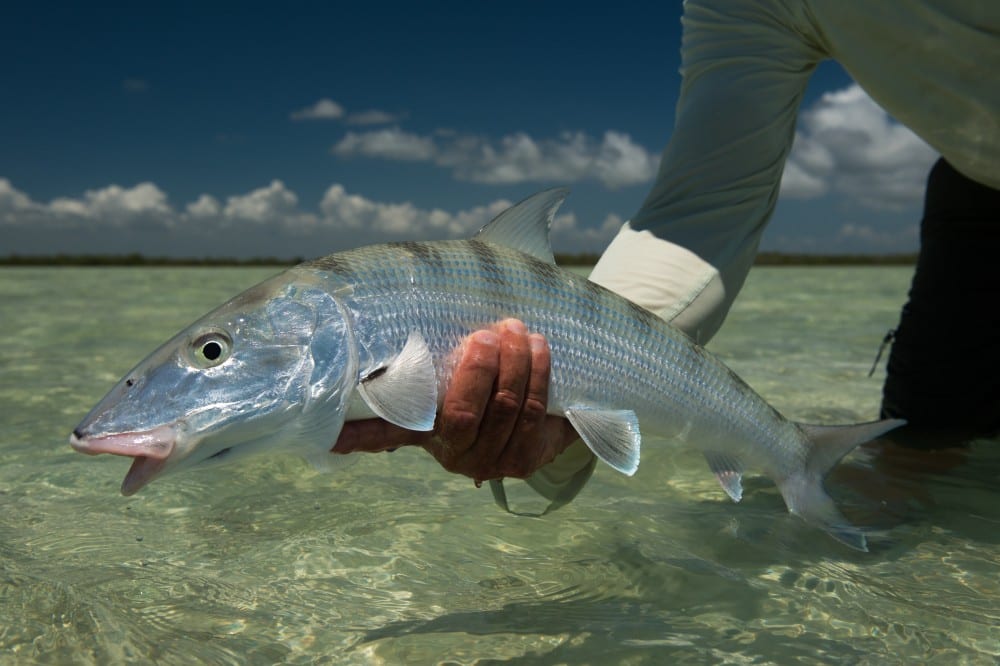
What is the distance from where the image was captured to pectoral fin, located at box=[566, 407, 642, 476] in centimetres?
205

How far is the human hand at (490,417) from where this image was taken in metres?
1.97

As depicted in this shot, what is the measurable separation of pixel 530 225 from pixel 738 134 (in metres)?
0.75

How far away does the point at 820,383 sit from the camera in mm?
5387

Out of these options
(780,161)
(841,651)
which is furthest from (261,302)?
(780,161)

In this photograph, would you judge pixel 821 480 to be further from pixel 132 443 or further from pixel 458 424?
pixel 132 443

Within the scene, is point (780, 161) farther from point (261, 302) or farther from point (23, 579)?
point (23, 579)

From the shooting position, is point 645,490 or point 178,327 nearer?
point 645,490

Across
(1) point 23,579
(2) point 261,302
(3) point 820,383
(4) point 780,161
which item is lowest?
(1) point 23,579

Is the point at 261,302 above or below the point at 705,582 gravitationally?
above

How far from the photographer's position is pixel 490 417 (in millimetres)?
2049

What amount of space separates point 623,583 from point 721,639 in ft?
1.12

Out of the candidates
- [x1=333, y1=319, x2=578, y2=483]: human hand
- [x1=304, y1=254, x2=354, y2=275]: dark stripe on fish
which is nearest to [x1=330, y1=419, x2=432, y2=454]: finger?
[x1=333, y1=319, x2=578, y2=483]: human hand

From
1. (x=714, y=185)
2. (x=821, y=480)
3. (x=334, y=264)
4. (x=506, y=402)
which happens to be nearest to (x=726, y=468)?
(x=821, y=480)

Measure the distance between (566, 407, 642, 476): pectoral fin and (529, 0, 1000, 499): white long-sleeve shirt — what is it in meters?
0.37
